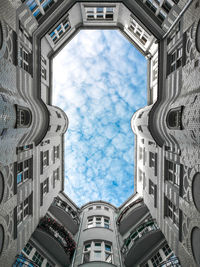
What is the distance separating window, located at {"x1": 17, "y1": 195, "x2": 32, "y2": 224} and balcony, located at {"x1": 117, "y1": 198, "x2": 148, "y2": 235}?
1575 cm

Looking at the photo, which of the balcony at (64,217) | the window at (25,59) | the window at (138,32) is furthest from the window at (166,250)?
the window at (138,32)

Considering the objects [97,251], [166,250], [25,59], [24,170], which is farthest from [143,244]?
[25,59]

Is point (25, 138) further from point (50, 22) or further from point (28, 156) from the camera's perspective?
point (50, 22)

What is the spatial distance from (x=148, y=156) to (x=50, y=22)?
21.9 metres

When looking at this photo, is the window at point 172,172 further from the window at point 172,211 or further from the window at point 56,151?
the window at point 56,151

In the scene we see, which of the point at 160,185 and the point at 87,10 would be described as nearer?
the point at 160,185

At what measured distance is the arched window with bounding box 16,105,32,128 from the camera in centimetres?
1387

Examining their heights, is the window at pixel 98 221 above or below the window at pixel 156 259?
below

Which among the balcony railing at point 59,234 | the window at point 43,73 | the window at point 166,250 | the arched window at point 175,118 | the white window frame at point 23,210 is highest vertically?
the window at point 43,73

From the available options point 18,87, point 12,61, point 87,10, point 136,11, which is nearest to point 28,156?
A: point 18,87

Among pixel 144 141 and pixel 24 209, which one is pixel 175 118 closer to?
pixel 144 141

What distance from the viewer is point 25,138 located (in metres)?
→ 16.6

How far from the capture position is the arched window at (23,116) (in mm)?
13871

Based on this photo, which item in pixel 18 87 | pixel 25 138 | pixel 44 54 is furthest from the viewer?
pixel 44 54
